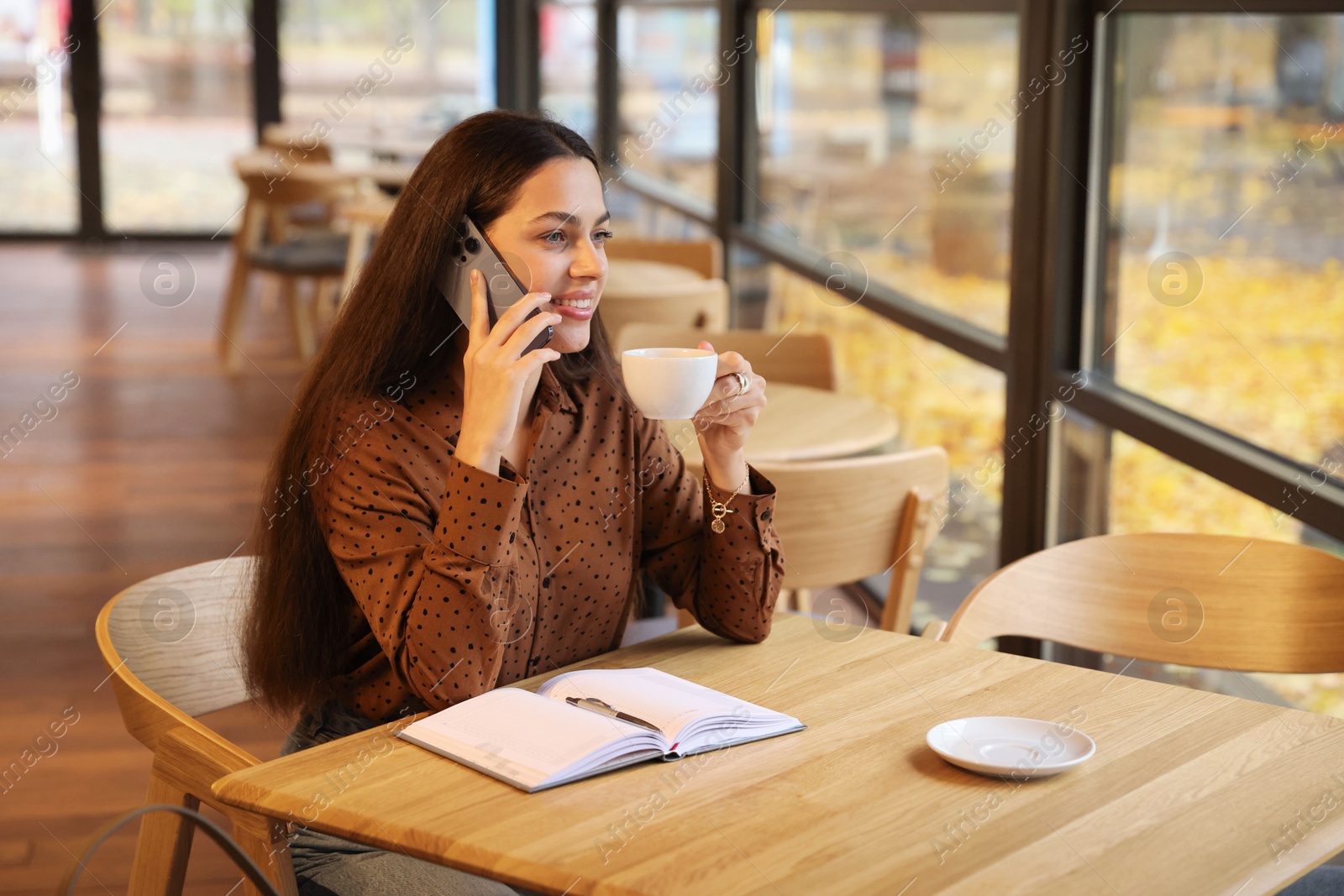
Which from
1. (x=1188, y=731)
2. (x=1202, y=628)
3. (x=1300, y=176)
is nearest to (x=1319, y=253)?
(x=1300, y=176)

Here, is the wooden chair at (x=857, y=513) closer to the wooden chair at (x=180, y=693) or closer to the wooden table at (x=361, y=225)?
the wooden chair at (x=180, y=693)

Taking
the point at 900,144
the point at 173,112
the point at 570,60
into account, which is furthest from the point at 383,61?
the point at 900,144

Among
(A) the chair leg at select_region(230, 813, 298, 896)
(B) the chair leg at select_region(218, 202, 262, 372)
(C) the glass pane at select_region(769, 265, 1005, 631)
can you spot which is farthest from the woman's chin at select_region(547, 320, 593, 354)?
(B) the chair leg at select_region(218, 202, 262, 372)

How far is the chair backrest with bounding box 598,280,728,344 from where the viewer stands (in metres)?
3.54

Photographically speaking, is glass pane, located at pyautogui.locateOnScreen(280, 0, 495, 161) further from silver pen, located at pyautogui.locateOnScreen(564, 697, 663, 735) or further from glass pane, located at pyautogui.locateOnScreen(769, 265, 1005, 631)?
silver pen, located at pyautogui.locateOnScreen(564, 697, 663, 735)

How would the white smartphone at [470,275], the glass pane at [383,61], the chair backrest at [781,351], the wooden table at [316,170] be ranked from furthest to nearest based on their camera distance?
the glass pane at [383,61], the wooden table at [316,170], the chair backrest at [781,351], the white smartphone at [470,275]

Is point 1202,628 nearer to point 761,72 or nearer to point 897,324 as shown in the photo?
point 897,324

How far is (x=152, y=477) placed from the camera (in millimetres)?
4855

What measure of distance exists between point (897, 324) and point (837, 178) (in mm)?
978

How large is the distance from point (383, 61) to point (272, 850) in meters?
10.1

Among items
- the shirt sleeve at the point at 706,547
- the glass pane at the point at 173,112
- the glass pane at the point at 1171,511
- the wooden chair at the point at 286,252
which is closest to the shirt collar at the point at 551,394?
the shirt sleeve at the point at 706,547

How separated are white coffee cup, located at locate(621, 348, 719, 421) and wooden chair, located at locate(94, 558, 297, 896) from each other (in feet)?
1.73

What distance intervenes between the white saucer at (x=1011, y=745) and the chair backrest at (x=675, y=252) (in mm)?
3336

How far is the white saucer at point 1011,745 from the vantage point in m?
1.19
